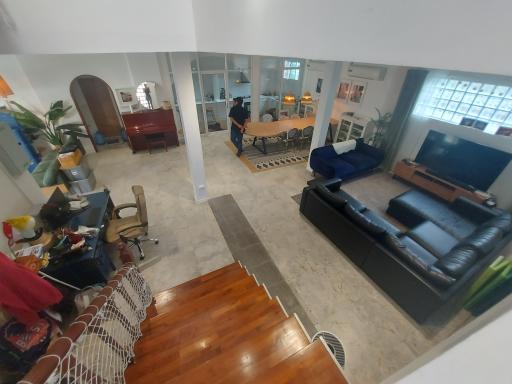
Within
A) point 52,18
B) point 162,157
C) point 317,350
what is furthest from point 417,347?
point 162,157

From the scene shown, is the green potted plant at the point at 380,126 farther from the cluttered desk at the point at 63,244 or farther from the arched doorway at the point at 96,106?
the arched doorway at the point at 96,106

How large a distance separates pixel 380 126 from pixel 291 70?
162 inches

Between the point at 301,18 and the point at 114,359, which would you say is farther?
the point at 114,359

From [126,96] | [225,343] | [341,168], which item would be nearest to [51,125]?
[126,96]

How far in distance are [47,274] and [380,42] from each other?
11.4 feet

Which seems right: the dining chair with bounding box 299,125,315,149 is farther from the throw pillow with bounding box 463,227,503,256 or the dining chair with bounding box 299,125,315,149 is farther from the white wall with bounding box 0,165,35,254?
the white wall with bounding box 0,165,35,254

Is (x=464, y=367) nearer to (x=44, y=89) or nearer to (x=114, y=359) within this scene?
(x=114, y=359)

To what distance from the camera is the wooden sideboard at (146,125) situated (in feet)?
19.3

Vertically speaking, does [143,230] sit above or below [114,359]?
below

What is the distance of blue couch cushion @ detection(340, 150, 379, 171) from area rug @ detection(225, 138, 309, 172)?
3.89 ft

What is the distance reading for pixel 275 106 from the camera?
26.8 feet

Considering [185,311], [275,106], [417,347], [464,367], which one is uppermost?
[464,367]

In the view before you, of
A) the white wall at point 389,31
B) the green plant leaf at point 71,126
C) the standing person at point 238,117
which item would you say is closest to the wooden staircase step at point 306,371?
the white wall at point 389,31

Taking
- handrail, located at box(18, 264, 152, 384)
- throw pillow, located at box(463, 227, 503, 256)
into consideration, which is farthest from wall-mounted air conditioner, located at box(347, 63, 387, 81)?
handrail, located at box(18, 264, 152, 384)
